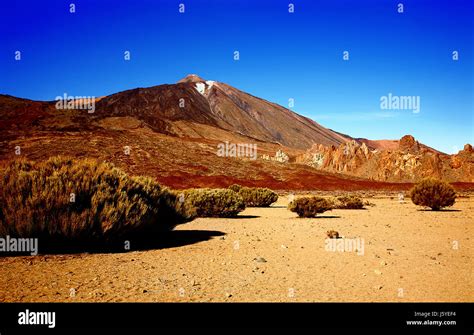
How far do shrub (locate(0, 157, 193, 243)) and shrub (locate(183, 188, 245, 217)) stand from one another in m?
7.63

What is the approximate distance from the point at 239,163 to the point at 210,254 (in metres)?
62.3

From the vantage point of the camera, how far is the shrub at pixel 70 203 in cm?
783

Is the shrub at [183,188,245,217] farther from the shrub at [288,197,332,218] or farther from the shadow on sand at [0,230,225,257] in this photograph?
the shadow on sand at [0,230,225,257]

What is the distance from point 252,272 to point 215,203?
10717 mm

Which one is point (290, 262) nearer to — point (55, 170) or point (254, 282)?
point (254, 282)

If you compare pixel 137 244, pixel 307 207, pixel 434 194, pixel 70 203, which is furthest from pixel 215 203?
pixel 434 194

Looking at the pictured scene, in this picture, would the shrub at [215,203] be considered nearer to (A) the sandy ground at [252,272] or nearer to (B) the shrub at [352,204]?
(A) the sandy ground at [252,272]

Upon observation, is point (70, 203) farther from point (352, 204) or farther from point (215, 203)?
point (352, 204)

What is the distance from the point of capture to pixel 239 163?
70.8 m

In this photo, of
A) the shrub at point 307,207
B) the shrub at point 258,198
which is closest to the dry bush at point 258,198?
the shrub at point 258,198

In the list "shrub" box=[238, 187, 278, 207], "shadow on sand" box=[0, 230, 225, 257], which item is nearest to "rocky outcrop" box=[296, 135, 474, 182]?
"shrub" box=[238, 187, 278, 207]
